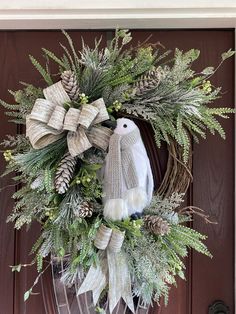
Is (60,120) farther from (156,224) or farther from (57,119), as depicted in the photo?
(156,224)

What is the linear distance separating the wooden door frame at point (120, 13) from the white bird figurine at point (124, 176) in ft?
1.06

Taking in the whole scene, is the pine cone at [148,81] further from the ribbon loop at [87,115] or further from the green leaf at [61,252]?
the green leaf at [61,252]

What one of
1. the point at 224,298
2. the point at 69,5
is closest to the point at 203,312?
the point at 224,298

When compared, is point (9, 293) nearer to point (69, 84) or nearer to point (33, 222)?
point (33, 222)

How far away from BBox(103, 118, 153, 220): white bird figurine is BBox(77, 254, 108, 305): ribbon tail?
0.45ft

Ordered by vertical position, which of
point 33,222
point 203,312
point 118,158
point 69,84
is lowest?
point 203,312

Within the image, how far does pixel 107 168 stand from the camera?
1.02 metres

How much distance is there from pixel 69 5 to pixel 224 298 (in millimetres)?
927

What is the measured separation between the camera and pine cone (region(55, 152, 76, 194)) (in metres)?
0.97

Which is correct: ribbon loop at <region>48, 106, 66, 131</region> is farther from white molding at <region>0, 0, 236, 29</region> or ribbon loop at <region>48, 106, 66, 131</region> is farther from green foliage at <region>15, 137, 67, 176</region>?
white molding at <region>0, 0, 236, 29</region>

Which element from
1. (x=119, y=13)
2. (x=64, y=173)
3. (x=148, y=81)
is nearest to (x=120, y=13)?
(x=119, y=13)

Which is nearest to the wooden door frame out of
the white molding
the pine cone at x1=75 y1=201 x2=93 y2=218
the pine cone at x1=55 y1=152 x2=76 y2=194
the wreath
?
the white molding

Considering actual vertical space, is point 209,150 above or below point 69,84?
below

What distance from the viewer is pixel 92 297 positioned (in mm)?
1116
